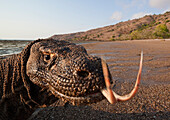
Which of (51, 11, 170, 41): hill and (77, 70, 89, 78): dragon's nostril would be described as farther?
(51, 11, 170, 41): hill

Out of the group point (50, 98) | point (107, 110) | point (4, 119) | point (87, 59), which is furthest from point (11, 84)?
point (107, 110)

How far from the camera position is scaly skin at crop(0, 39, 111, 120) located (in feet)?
5.14

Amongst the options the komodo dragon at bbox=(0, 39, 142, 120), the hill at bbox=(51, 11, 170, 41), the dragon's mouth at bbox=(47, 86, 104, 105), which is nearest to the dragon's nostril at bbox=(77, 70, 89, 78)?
the komodo dragon at bbox=(0, 39, 142, 120)

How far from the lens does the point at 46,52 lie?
6.54 ft

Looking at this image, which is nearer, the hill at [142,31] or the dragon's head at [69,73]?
the dragon's head at [69,73]

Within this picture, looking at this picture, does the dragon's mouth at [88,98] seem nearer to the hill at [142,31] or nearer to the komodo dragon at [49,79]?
the komodo dragon at [49,79]

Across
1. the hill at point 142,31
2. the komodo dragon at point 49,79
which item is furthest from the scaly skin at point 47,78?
the hill at point 142,31

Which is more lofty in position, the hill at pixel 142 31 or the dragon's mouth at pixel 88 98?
the hill at pixel 142 31

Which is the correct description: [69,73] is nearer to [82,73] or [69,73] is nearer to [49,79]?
[82,73]

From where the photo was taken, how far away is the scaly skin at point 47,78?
61.7 inches

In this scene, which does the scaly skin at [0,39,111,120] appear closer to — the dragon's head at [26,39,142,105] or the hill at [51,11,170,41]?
the dragon's head at [26,39,142,105]

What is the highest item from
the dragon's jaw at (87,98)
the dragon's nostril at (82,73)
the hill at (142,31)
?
the hill at (142,31)

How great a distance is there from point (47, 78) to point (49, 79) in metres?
0.05

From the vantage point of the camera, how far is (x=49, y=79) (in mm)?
1841
